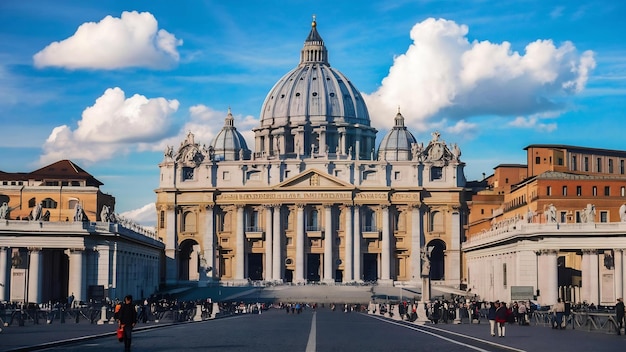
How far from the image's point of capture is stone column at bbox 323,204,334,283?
520ft

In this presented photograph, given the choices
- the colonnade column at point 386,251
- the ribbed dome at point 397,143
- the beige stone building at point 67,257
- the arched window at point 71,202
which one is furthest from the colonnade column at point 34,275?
the ribbed dome at point 397,143

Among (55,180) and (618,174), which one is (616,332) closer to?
(618,174)

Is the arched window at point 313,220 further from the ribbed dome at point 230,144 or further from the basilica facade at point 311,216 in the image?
the ribbed dome at point 230,144

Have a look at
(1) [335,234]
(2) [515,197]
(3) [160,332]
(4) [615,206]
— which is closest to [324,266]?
(1) [335,234]

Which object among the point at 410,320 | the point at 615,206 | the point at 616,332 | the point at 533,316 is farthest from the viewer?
the point at 615,206

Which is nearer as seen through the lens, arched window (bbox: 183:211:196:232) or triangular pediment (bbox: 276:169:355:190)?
triangular pediment (bbox: 276:169:355:190)

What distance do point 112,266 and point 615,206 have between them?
46650 mm

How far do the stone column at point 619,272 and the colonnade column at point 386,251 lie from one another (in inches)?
2353

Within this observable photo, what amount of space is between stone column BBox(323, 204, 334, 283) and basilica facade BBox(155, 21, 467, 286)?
0.12 meters

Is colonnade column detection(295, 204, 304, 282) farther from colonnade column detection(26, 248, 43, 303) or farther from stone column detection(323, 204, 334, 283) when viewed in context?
colonnade column detection(26, 248, 43, 303)

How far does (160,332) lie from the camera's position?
54500 millimetres

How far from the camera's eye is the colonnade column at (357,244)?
15825 cm

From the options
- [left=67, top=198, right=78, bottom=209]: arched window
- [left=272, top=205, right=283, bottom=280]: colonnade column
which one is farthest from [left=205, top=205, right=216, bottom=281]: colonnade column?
[left=67, top=198, right=78, bottom=209]: arched window

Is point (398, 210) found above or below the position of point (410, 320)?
above
